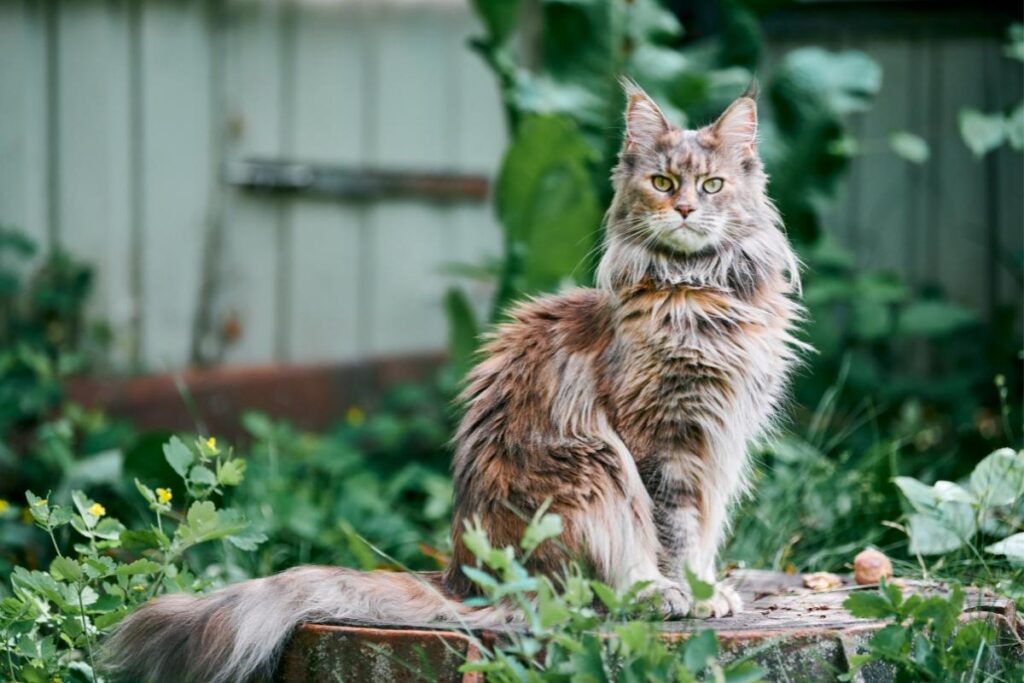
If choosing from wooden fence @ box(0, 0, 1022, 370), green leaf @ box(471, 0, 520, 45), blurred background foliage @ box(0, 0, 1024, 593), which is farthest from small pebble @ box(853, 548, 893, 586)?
wooden fence @ box(0, 0, 1022, 370)

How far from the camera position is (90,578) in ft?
9.02

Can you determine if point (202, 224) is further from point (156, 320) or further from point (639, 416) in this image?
point (639, 416)

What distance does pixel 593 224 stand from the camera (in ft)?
15.6

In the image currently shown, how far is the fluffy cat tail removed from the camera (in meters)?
2.51

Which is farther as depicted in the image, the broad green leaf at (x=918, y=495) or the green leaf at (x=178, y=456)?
the broad green leaf at (x=918, y=495)

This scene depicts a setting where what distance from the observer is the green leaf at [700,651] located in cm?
216

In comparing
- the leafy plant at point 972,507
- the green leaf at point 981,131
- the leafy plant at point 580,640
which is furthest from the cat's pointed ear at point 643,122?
the green leaf at point 981,131

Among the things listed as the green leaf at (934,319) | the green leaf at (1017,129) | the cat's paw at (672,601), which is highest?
the green leaf at (1017,129)

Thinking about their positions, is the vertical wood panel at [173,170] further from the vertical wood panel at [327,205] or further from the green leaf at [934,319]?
the green leaf at [934,319]

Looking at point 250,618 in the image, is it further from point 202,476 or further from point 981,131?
point 981,131

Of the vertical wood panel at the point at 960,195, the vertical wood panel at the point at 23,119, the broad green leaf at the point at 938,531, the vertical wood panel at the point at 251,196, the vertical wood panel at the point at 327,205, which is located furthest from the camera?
the vertical wood panel at the point at 960,195

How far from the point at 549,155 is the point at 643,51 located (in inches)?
35.8

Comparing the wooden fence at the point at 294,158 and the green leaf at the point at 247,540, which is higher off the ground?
the wooden fence at the point at 294,158

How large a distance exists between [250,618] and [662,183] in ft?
4.71
